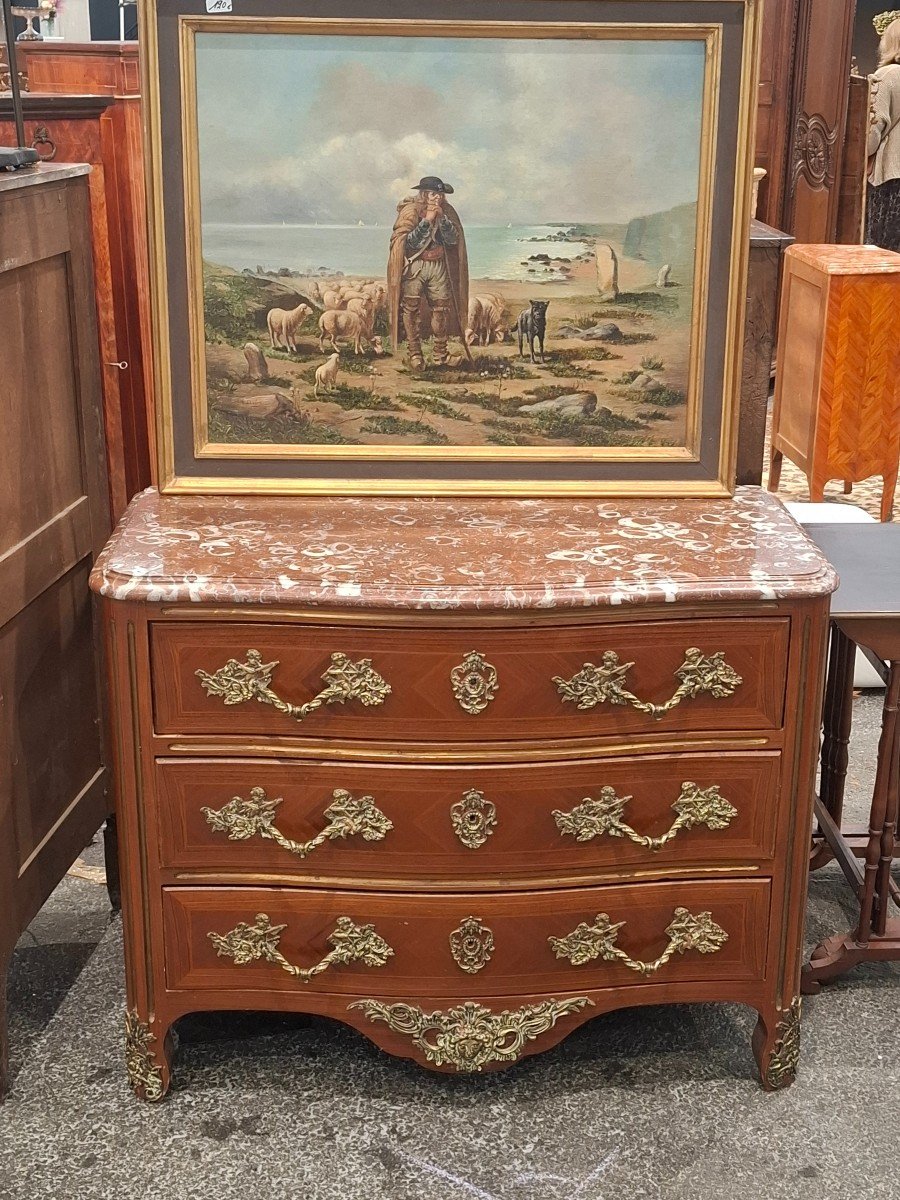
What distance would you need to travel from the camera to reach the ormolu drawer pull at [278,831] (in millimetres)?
2232

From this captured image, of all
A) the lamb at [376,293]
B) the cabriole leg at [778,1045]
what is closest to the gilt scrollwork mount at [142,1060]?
the cabriole leg at [778,1045]

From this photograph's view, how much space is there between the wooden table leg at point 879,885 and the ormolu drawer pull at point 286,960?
37.9 inches

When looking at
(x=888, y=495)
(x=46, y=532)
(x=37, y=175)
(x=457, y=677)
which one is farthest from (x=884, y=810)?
(x=888, y=495)

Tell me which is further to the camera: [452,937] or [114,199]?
[114,199]

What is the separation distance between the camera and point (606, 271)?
2.45 metres

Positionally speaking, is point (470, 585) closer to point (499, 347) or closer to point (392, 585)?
point (392, 585)

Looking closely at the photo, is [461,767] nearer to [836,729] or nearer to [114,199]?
[836,729]

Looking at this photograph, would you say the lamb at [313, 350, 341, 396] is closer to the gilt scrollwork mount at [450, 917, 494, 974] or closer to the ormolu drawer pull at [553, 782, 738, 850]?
the ormolu drawer pull at [553, 782, 738, 850]

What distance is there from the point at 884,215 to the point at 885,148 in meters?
0.53

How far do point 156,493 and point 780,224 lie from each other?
5691 mm

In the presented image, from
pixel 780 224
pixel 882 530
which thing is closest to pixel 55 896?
pixel 882 530

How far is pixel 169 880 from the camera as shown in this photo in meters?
2.30

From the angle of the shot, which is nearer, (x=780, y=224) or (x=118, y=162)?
(x=118, y=162)

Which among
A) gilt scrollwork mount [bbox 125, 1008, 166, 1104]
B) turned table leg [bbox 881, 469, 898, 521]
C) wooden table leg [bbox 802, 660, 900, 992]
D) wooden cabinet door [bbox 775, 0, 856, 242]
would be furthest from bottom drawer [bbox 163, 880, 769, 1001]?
wooden cabinet door [bbox 775, 0, 856, 242]
